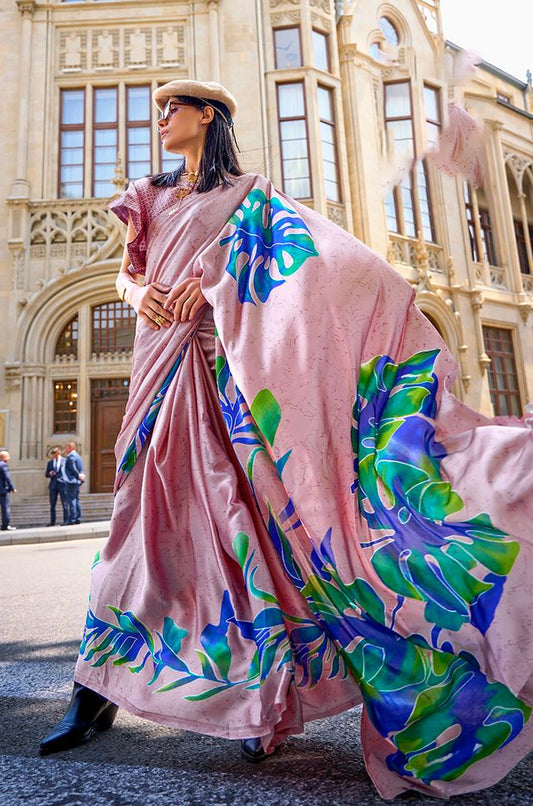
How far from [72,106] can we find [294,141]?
5952 millimetres

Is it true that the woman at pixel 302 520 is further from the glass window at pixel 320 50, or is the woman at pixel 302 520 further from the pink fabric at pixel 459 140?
the glass window at pixel 320 50

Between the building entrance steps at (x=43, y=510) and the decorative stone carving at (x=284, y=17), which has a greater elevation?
the decorative stone carving at (x=284, y=17)

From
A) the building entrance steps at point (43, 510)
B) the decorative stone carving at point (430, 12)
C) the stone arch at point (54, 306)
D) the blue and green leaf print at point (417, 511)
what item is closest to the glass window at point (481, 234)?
the decorative stone carving at point (430, 12)

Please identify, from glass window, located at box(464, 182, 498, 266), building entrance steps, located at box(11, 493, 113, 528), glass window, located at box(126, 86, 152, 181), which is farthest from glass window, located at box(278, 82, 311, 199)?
building entrance steps, located at box(11, 493, 113, 528)

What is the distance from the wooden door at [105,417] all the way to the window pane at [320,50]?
9.93 meters

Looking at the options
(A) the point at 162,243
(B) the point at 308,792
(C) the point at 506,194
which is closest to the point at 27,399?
(A) the point at 162,243

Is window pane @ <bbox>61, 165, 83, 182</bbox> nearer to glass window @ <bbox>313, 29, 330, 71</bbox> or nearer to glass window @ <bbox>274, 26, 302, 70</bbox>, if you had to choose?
glass window @ <bbox>274, 26, 302, 70</bbox>

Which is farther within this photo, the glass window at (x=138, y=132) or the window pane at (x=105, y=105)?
the window pane at (x=105, y=105)

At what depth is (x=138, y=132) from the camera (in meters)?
15.8

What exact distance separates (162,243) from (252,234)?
14.1 inches

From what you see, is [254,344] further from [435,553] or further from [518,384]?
[518,384]

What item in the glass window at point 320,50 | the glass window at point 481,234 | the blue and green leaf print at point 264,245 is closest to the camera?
the blue and green leaf print at point 264,245

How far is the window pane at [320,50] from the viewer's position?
16078 mm

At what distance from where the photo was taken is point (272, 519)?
4.74 feet
